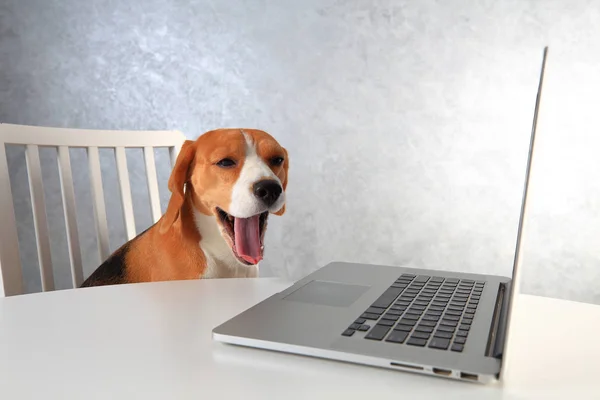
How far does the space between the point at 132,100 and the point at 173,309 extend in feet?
5.80

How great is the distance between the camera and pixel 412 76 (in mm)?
2057

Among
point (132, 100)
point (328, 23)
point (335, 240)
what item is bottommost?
point (335, 240)

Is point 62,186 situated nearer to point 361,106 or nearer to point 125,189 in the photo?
point 125,189

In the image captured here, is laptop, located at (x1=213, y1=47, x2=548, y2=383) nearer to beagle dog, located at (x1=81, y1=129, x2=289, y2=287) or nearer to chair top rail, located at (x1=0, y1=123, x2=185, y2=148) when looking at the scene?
beagle dog, located at (x1=81, y1=129, x2=289, y2=287)

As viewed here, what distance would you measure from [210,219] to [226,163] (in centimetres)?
10

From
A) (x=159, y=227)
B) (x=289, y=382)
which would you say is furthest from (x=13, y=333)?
(x=159, y=227)

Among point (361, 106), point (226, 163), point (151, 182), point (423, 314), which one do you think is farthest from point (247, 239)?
point (361, 106)

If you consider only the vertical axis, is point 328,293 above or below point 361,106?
below

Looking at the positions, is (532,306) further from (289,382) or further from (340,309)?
(289,382)

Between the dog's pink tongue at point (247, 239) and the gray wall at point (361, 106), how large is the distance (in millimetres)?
1252

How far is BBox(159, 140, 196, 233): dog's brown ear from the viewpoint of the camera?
92 centimetres

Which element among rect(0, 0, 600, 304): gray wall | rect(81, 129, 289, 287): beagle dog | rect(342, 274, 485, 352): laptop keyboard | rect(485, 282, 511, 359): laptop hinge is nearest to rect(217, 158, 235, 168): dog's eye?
rect(81, 129, 289, 287): beagle dog

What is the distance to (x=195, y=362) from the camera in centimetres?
46

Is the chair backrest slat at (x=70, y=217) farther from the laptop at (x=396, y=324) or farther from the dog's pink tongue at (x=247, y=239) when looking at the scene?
the laptop at (x=396, y=324)
